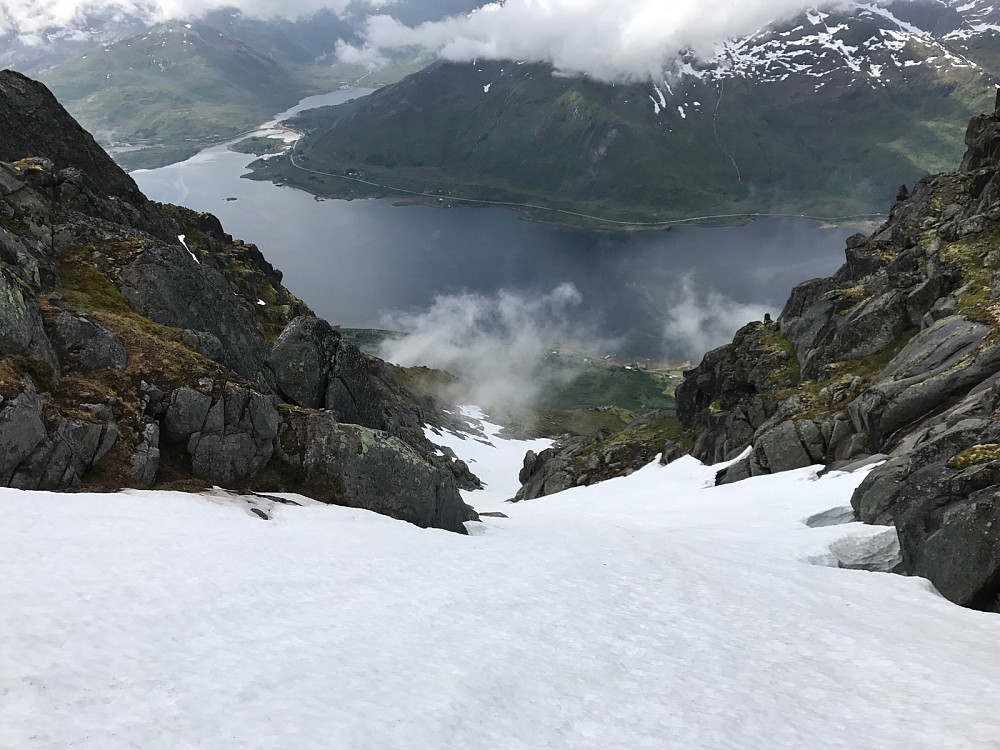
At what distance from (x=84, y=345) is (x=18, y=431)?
6.40 meters

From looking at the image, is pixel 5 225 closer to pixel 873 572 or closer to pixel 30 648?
pixel 30 648

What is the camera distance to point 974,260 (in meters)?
45.8

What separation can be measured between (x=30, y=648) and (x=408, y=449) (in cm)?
2008

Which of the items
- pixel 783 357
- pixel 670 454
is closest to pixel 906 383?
pixel 783 357

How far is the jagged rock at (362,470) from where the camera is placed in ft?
88.2

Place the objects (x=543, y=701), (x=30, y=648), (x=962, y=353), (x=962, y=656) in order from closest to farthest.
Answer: (x=30, y=648) < (x=543, y=701) < (x=962, y=656) < (x=962, y=353)

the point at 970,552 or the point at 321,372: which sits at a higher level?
the point at 321,372

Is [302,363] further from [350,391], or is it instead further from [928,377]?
[928,377]

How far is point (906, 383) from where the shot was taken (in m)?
34.3

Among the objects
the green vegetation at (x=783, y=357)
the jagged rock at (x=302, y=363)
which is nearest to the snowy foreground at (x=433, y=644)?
the jagged rock at (x=302, y=363)

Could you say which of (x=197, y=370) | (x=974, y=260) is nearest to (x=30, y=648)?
(x=197, y=370)

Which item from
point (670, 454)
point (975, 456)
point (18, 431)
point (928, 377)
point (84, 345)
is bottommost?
point (18, 431)

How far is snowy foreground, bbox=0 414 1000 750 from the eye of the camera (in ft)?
30.9

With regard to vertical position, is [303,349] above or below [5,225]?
below
